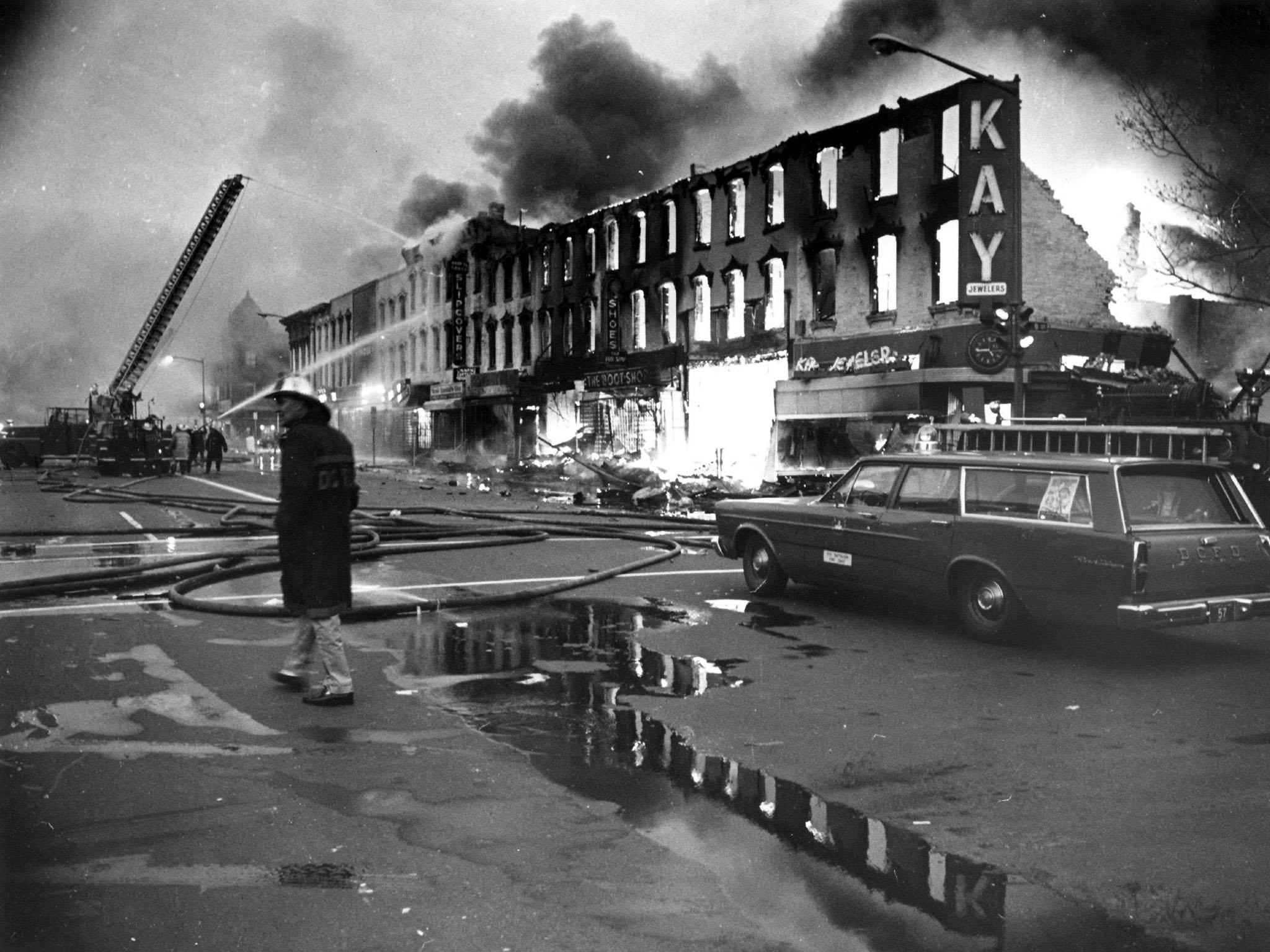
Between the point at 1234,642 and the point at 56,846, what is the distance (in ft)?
27.0

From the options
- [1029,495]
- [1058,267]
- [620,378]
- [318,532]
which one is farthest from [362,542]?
[620,378]

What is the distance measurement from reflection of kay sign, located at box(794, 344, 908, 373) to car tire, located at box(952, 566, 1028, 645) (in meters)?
18.1

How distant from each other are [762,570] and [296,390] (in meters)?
5.43

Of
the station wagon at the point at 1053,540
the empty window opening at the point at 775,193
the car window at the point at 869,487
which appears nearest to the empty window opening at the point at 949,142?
the empty window opening at the point at 775,193

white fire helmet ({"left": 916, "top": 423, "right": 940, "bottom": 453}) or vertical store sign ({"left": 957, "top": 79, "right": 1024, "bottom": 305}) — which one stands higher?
vertical store sign ({"left": 957, "top": 79, "right": 1024, "bottom": 305})

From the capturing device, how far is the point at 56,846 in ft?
13.3

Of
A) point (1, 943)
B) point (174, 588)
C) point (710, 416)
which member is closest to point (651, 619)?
point (174, 588)

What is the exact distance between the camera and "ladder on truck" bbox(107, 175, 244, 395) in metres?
40.6

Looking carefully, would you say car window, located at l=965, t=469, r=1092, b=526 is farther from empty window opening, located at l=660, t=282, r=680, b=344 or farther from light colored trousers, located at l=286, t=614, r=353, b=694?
empty window opening, located at l=660, t=282, r=680, b=344

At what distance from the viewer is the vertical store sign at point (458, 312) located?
161ft

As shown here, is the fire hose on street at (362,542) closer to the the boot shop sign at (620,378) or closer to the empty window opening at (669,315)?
the the boot shop sign at (620,378)

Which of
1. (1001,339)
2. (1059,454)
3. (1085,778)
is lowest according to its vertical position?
(1085,778)

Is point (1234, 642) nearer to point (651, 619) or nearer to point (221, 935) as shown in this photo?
point (651, 619)

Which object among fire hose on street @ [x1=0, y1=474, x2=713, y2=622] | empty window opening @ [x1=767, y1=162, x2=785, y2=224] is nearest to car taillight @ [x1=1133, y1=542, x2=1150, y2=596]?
fire hose on street @ [x1=0, y1=474, x2=713, y2=622]
